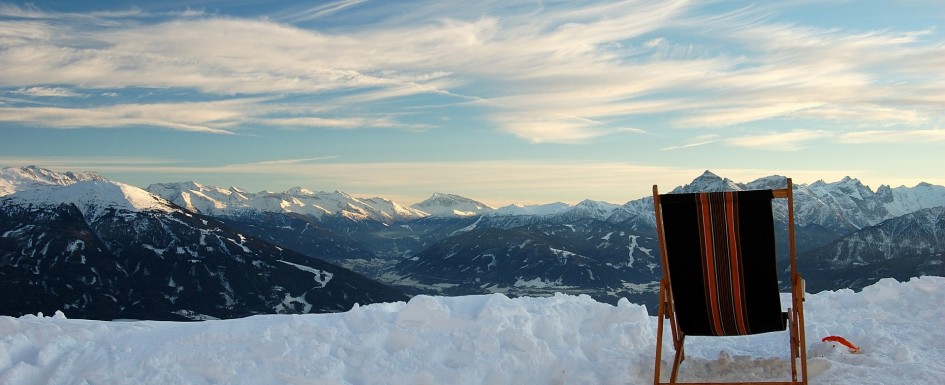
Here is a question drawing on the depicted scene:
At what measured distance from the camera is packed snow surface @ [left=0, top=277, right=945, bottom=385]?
6.62 meters

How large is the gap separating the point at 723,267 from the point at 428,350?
8.97 ft

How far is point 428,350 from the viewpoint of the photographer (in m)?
7.25

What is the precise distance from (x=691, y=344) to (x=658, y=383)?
2245mm

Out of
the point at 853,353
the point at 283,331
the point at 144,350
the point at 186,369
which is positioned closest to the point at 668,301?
the point at 853,353

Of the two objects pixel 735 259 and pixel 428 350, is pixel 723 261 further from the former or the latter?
pixel 428 350

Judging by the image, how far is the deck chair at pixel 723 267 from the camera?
6.09m

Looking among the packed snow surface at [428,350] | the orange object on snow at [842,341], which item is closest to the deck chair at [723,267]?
the packed snow surface at [428,350]

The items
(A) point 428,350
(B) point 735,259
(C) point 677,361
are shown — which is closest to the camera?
(B) point 735,259

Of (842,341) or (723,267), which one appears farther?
(842,341)

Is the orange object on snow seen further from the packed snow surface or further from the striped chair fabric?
the striped chair fabric

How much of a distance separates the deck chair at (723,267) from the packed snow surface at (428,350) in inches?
26.8

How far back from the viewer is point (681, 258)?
633 cm

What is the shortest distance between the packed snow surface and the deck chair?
0.68 metres

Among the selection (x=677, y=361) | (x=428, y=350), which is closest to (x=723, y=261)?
(x=677, y=361)
